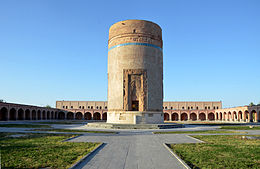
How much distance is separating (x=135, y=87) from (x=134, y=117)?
151 inches

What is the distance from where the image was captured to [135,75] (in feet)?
87.4

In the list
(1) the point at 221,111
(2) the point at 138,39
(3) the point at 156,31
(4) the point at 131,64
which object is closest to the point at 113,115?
(4) the point at 131,64

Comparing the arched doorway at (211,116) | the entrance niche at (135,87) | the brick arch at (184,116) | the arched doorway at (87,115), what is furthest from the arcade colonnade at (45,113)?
the arched doorway at (211,116)

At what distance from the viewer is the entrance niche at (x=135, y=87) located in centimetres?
2625

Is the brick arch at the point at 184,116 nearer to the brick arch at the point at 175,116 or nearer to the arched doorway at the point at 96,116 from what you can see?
the brick arch at the point at 175,116

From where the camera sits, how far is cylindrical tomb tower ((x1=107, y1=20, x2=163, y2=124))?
85.7 ft

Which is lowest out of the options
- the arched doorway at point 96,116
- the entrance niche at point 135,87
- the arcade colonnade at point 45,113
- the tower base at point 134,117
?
the arched doorway at point 96,116

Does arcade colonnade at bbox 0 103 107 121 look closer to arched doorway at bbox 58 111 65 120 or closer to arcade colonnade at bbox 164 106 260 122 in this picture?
arched doorway at bbox 58 111 65 120

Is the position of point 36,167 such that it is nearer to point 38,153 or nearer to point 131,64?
point 38,153

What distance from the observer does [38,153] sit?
25.1 ft

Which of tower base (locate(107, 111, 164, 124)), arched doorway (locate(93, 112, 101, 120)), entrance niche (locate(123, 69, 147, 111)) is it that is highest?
entrance niche (locate(123, 69, 147, 111))

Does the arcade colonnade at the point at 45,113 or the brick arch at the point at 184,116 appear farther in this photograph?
the brick arch at the point at 184,116

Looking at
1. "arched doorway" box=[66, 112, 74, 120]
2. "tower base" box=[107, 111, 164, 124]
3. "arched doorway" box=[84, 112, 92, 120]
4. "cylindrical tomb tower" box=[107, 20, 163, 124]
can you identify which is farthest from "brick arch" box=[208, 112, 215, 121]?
"tower base" box=[107, 111, 164, 124]

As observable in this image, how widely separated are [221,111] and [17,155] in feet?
200
